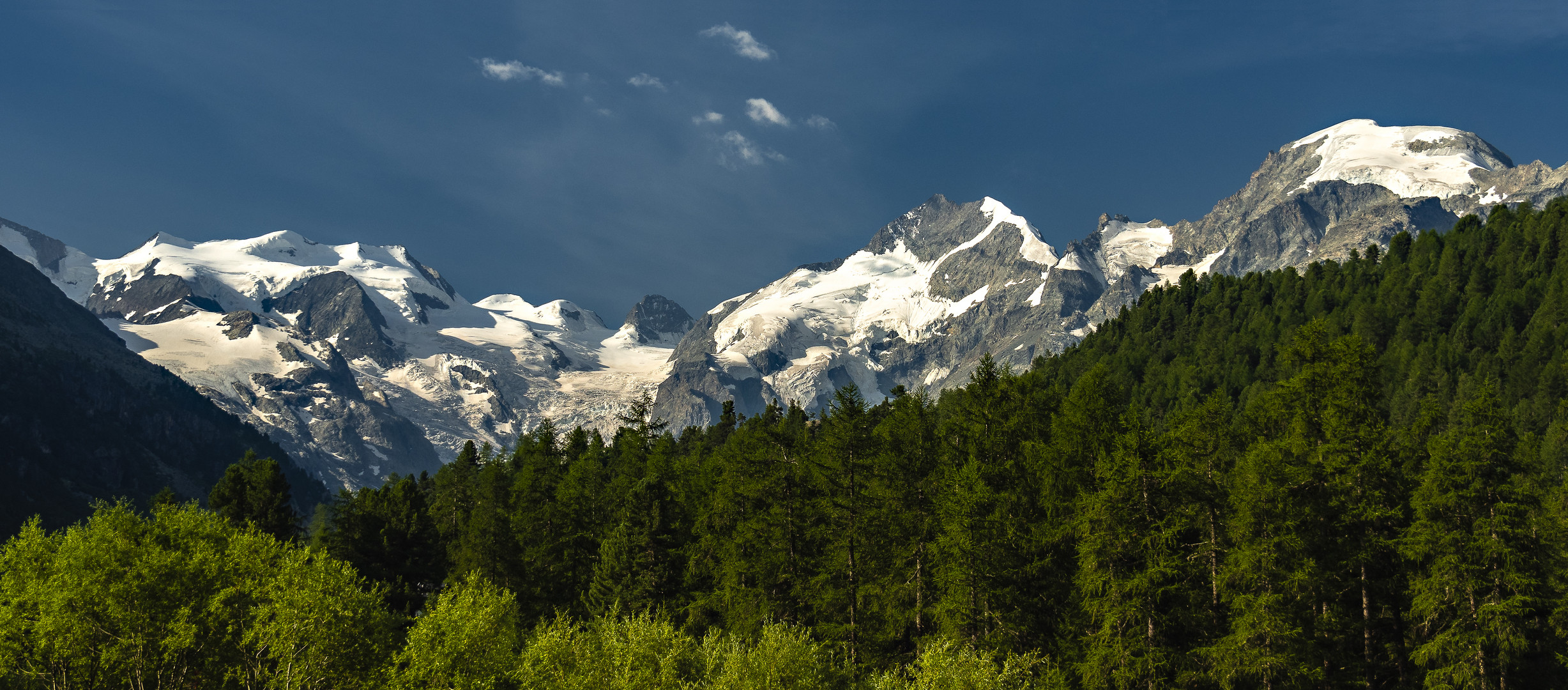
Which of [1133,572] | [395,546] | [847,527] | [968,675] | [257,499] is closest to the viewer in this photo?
[968,675]

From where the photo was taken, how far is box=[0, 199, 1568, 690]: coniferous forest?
1480 inches

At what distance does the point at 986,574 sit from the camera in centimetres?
4269

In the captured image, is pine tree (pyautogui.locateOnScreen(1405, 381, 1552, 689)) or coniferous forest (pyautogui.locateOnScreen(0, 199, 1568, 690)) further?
coniferous forest (pyautogui.locateOnScreen(0, 199, 1568, 690))

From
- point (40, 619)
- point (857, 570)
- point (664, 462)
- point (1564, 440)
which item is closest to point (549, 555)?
point (664, 462)

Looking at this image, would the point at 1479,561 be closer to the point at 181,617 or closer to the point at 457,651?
the point at 457,651

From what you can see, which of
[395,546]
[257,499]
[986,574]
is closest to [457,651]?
[986,574]

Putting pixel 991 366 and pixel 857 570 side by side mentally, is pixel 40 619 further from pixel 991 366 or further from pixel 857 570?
pixel 991 366

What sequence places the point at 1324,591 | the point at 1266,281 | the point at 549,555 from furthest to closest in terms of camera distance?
the point at 1266,281 → the point at 549,555 → the point at 1324,591

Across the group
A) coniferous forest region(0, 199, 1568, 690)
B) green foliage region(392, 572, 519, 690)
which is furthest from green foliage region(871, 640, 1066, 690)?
green foliage region(392, 572, 519, 690)

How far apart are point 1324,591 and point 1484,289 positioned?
101 metres

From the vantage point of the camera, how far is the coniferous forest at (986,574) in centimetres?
3759

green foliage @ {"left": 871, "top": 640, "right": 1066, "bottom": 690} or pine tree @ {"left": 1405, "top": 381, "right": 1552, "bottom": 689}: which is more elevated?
pine tree @ {"left": 1405, "top": 381, "right": 1552, "bottom": 689}

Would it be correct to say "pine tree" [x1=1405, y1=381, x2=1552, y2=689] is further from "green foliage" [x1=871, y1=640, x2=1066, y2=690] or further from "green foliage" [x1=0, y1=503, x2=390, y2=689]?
"green foliage" [x1=0, y1=503, x2=390, y2=689]

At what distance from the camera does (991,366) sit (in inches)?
2083
